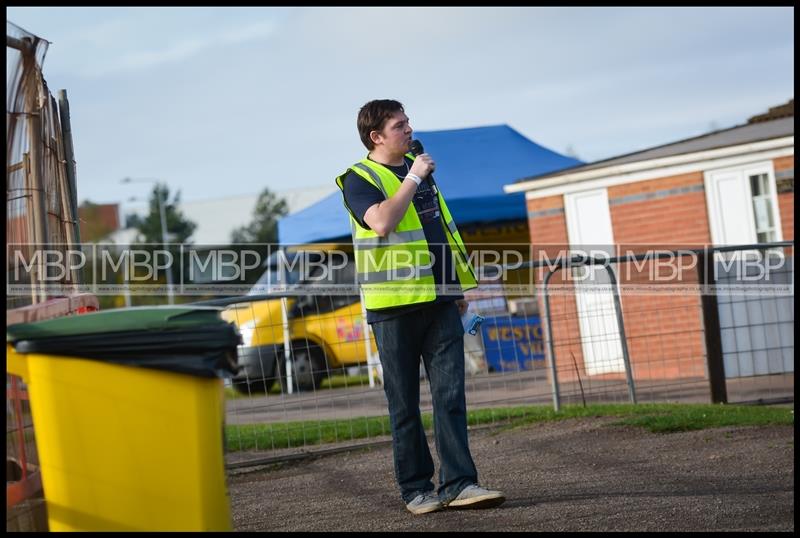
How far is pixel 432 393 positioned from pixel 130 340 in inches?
85.0

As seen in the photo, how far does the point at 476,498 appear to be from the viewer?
19.0 feet

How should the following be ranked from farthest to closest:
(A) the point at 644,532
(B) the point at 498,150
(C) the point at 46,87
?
1. (B) the point at 498,150
2. (C) the point at 46,87
3. (A) the point at 644,532

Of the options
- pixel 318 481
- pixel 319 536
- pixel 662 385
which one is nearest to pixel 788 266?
pixel 662 385

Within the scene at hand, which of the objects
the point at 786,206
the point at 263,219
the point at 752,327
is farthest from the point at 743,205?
the point at 263,219

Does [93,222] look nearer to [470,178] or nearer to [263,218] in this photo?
[263,218]

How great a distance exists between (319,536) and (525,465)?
2546mm

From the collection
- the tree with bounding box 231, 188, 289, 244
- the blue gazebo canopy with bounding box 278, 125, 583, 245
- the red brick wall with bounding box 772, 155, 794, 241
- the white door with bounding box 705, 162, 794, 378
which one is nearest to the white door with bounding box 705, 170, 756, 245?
the red brick wall with bounding box 772, 155, 794, 241

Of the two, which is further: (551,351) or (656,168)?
(656,168)

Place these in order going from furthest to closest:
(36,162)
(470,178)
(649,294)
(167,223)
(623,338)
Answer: (167,223) → (470,178) → (649,294) → (623,338) → (36,162)

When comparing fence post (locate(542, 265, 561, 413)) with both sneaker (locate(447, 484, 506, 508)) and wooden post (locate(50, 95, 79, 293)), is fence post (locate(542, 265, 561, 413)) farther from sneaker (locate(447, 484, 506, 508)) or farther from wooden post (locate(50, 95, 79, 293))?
wooden post (locate(50, 95, 79, 293))

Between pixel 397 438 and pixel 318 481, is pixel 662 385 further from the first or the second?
pixel 397 438

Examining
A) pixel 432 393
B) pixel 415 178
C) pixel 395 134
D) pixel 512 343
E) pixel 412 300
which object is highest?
pixel 395 134

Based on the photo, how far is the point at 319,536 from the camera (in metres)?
5.39

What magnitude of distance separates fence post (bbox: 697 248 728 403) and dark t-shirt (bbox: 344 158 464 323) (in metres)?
5.44
